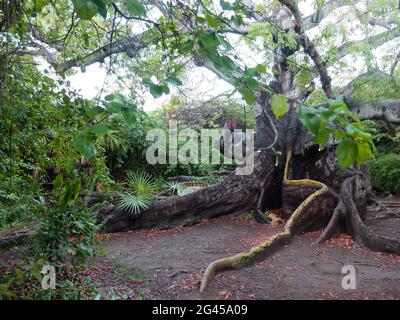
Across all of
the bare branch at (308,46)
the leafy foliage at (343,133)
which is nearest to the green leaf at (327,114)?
Result: the leafy foliage at (343,133)

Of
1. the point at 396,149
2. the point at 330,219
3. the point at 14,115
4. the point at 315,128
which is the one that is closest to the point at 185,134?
the point at 330,219

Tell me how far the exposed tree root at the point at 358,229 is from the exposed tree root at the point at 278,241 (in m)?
0.39

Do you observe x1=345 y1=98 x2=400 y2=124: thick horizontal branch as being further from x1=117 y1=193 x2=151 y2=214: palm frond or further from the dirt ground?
x1=117 y1=193 x2=151 y2=214: palm frond

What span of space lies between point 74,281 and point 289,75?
6.81 metres

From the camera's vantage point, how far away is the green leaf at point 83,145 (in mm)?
1242

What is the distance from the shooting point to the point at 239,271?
181 inches

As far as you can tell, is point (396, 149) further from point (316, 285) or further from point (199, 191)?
point (316, 285)

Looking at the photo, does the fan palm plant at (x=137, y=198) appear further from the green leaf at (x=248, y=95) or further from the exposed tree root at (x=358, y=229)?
the green leaf at (x=248, y=95)

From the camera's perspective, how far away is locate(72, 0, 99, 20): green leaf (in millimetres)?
1186

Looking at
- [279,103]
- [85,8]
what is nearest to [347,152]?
[279,103]

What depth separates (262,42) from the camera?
21.5 feet

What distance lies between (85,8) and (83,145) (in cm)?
49

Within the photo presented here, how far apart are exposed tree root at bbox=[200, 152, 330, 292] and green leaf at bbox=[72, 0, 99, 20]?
3416mm

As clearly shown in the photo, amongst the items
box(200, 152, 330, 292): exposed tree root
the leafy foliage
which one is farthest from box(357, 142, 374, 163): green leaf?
box(200, 152, 330, 292): exposed tree root
